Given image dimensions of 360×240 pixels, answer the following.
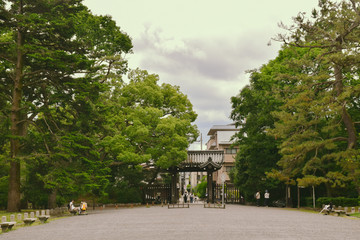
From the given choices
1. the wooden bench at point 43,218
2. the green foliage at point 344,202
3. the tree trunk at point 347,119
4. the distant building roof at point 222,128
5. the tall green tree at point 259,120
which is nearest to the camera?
the wooden bench at point 43,218

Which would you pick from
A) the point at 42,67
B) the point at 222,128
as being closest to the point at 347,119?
the point at 42,67

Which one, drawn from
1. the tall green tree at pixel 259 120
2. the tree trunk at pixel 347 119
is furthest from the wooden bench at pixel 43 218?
the tall green tree at pixel 259 120

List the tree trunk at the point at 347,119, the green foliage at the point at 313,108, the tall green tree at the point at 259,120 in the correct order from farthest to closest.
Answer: the tall green tree at the point at 259,120 < the tree trunk at the point at 347,119 < the green foliage at the point at 313,108

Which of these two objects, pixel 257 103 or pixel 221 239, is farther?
pixel 257 103

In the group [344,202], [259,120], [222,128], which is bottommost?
[344,202]

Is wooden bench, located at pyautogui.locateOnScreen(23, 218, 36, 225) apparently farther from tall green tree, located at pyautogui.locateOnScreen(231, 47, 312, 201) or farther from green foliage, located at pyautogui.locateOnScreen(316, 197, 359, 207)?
tall green tree, located at pyautogui.locateOnScreen(231, 47, 312, 201)

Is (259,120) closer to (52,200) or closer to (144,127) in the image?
(144,127)

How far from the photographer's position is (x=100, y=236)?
39.5ft

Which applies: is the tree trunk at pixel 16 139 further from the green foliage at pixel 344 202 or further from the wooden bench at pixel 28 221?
the green foliage at pixel 344 202

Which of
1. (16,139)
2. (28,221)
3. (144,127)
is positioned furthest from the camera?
(144,127)

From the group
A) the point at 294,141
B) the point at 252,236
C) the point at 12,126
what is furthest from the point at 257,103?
the point at 252,236

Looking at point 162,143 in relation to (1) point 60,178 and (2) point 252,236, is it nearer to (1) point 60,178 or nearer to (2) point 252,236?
(1) point 60,178

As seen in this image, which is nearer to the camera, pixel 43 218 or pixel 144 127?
pixel 43 218

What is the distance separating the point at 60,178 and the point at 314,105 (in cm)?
1714
